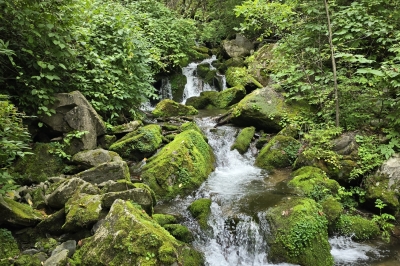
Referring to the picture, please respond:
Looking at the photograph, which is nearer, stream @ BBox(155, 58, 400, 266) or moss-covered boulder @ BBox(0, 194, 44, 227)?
moss-covered boulder @ BBox(0, 194, 44, 227)

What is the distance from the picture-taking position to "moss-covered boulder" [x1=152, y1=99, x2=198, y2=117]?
500 inches

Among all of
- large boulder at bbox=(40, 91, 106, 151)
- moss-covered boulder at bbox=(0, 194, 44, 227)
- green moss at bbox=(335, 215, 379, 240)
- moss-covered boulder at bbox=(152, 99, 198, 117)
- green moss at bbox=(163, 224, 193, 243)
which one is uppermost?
moss-covered boulder at bbox=(152, 99, 198, 117)

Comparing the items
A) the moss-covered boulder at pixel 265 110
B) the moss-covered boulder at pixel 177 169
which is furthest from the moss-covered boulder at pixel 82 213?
the moss-covered boulder at pixel 265 110

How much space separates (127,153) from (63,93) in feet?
7.78

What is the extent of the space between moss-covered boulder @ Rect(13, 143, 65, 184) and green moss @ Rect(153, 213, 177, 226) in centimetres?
271

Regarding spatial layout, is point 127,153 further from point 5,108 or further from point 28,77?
point 5,108

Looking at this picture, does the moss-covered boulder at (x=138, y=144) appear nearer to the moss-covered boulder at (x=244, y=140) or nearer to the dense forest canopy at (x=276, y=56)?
the dense forest canopy at (x=276, y=56)

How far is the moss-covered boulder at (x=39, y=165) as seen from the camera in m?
6.41

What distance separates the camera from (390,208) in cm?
656

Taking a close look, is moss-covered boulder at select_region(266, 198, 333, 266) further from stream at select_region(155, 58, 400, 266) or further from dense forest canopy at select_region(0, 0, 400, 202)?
dense forest canopy at select_region(0, 0, 400, 202)

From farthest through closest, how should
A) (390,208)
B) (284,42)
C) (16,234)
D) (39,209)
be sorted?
(284,42)
(390,208)
(39,209)
(16,234)

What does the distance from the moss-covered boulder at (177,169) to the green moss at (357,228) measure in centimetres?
363

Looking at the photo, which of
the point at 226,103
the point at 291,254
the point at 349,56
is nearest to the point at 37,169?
the point at 291,254

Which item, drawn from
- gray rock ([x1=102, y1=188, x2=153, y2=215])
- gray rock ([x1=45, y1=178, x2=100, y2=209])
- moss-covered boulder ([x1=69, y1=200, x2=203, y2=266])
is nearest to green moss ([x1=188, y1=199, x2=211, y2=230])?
→ gray rock ([x1=102, y1=188, x2=153, y2=215])
